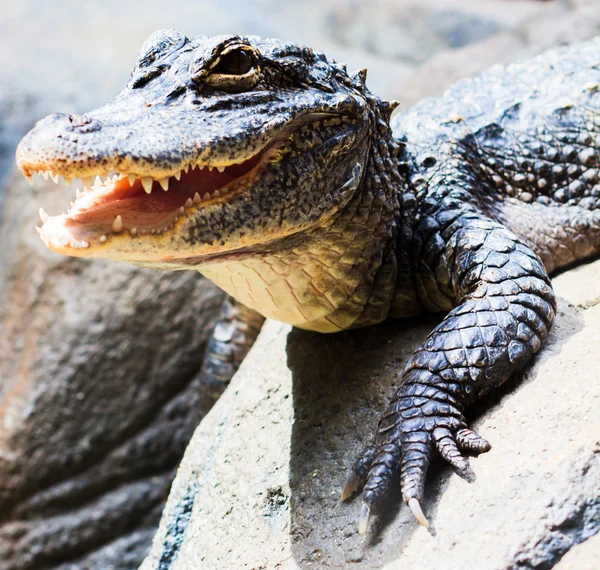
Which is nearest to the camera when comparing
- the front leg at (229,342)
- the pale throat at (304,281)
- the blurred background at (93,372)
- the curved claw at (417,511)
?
the curved claw at (417,511)

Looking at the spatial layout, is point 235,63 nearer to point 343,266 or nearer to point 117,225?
point 117,225

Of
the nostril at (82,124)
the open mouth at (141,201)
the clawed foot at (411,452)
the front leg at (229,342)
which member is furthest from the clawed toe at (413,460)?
the front leg at (229,342)

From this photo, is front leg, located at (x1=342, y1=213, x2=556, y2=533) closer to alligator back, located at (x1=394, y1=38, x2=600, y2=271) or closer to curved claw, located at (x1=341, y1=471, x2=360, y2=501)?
curved claw, located at (x1=341, y1=471, x2=360, y2=501)

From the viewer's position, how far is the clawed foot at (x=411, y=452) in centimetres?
189

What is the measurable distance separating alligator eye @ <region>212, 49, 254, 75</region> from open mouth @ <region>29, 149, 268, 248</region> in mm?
282

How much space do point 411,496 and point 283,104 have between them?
1.27 metres

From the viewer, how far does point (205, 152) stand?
1.95 metres

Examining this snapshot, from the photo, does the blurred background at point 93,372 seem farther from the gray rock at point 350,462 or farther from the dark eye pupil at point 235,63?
the dark eye pupil at point 235,63

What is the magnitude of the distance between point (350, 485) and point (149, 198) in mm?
1108

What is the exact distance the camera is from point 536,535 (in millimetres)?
1631

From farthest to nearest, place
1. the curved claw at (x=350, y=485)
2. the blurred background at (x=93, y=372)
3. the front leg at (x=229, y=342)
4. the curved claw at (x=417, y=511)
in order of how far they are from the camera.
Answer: the blurred background at (x=93, y=372)
the front leg at (x=229, y=342)
the curved claw at (x=350, y=485)
the curved claw at (x=417, y=511)

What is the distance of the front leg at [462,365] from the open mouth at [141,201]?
0.83 m

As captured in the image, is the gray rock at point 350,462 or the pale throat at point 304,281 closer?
the gray rock at point 350,462

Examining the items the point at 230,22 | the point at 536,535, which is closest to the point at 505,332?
the point at 536,535
